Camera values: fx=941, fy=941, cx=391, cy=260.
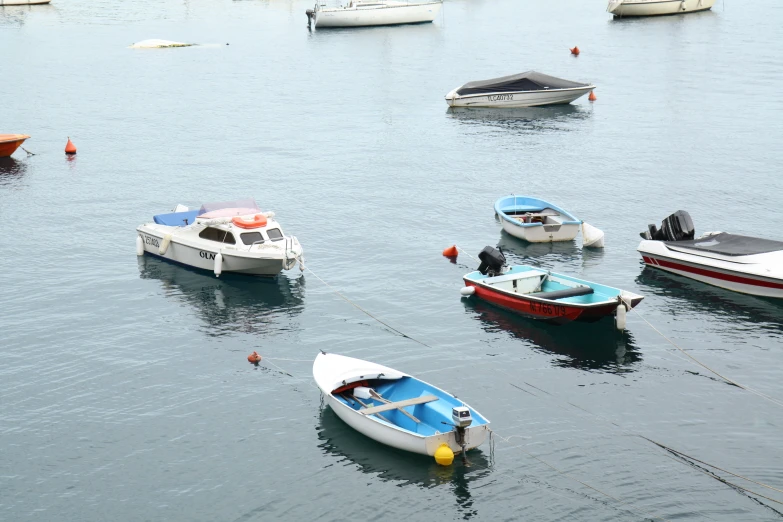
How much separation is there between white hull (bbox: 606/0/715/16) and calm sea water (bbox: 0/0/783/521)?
1796 inches

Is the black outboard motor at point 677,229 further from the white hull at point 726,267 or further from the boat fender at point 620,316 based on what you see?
the boat fender at point 620,316

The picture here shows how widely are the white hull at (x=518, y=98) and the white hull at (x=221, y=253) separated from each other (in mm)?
46745

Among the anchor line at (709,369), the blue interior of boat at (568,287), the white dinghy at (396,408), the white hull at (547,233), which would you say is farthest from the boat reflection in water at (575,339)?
the white hull at (547,233)

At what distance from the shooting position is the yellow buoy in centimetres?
3073

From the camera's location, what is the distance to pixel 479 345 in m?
41.0

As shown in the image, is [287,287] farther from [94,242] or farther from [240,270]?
[94,242]

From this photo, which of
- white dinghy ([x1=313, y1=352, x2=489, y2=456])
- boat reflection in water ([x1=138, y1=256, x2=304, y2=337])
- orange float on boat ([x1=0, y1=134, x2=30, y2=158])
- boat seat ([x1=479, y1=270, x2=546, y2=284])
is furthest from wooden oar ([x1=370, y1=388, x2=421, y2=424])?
orange float on boat ([x1=0, y1=134, x2=30, y2=158])

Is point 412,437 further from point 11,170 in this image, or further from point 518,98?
point 518,98

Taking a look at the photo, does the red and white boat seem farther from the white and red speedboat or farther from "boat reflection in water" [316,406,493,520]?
"boat reflection in water" [316,406,493,520]

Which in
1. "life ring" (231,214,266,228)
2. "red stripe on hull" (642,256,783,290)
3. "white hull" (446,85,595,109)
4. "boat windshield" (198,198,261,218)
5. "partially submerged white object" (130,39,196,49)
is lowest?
"red stripe on hull" (642,256,783,290)

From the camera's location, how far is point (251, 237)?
159 feet

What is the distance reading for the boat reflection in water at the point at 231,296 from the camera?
144ft

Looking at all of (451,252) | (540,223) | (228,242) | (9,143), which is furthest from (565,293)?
(9,143)

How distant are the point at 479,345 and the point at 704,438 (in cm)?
1106
